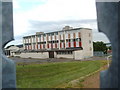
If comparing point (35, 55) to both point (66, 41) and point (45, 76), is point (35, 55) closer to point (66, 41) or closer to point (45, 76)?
point (66, 41)

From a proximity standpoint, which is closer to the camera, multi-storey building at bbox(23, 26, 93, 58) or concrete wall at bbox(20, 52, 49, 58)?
multi-storey building at bbox(23, 26, 93, 58)

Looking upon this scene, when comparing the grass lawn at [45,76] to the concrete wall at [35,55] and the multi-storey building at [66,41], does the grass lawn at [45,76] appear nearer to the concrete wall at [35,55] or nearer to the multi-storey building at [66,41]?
the multi-storey building at [66,41]

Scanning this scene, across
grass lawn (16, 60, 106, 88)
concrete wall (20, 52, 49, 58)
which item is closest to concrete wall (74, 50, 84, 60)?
concrete wall (20, 52, 49, 58)

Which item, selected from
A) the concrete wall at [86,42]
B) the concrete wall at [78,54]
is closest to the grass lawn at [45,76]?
the concrete wall at [78,54]

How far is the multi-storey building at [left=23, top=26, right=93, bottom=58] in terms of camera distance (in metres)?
50.0

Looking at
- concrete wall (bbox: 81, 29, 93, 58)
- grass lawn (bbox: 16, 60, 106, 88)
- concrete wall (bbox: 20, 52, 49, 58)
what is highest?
concrete wall (bbox: 81, 29, 93, 58)

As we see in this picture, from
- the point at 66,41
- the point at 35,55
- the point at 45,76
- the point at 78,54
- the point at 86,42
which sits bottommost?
the point at 45,76

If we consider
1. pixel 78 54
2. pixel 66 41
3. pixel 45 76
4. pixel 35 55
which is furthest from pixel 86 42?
pixel 45 76

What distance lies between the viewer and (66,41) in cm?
5381

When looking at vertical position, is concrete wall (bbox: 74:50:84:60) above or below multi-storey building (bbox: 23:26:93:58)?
below

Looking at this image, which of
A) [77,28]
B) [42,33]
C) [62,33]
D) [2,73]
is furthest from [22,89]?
[42,33]

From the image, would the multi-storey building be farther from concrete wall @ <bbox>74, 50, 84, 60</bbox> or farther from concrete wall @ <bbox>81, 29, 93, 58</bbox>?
concrete wall @ <bbox>74, 50, 84, 60</bbox>

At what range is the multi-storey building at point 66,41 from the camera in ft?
164

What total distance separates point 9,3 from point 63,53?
48301 mm
